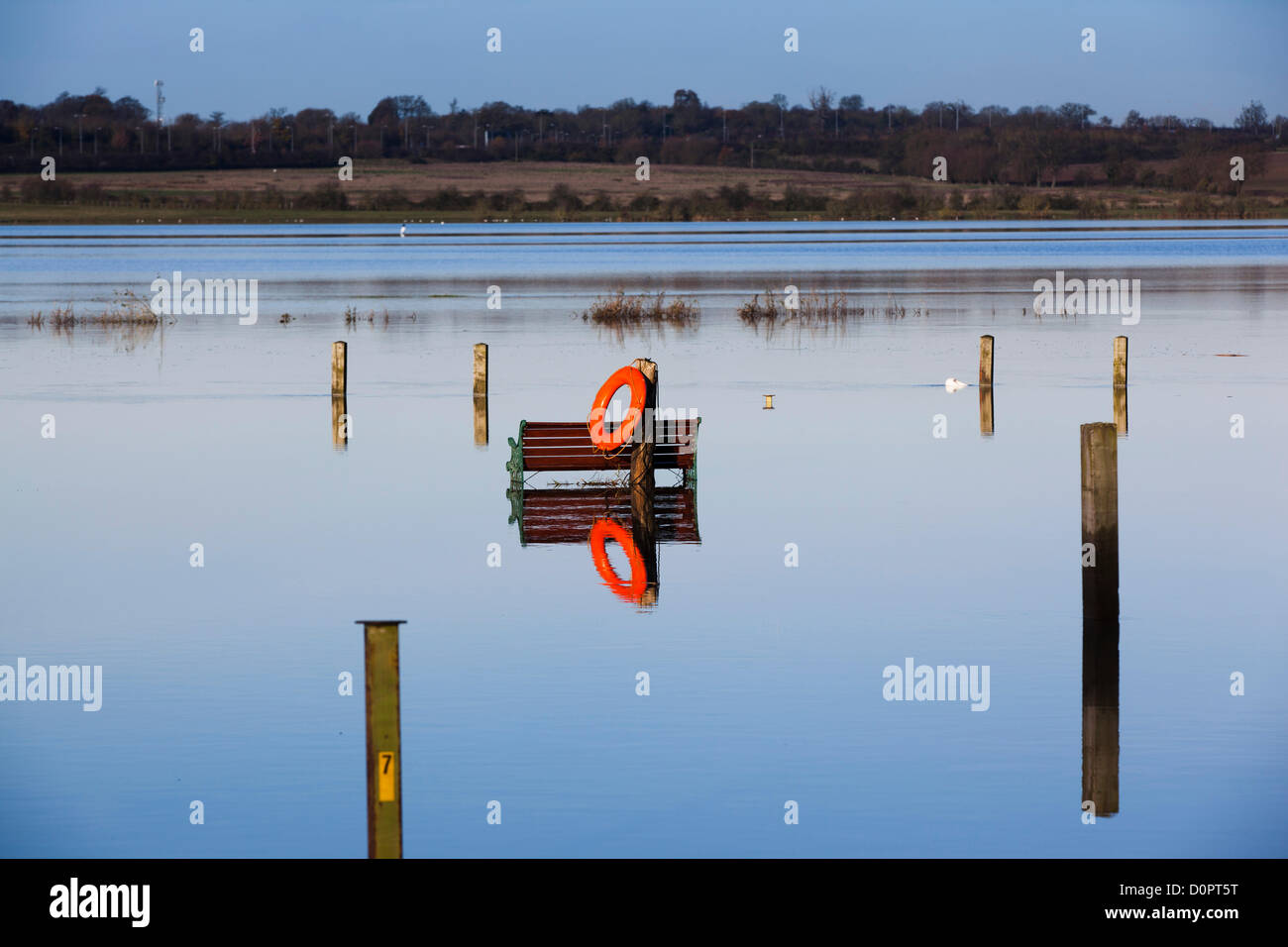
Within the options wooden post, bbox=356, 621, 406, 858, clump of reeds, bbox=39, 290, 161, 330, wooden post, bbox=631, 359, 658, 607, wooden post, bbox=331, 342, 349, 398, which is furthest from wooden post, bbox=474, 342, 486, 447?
clump of reeds, bbox=39, 290, 161, 330

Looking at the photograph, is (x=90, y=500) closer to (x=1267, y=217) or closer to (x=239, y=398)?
(x=239, y=398)

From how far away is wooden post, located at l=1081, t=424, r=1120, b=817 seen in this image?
14.5 m

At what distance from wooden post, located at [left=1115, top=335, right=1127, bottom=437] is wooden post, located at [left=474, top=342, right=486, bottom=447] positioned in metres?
11.6

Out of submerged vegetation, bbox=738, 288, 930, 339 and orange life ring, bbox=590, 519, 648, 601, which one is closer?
orange life ring, bbox=590, 519, 648, 601

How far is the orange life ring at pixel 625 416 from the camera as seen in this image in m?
Result: 24.3

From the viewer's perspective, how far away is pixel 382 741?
10.9m

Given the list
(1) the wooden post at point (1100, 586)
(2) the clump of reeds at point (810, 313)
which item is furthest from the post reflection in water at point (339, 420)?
(2) the clump of reeds at point (810, 313)

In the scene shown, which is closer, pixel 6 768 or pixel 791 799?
pixel 791 799

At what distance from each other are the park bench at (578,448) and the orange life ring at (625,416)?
403 mm

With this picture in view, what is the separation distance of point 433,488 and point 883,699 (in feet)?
41.7

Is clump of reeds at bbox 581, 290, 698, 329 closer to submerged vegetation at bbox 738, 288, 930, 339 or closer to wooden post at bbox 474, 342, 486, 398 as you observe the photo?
submerged vegetation at bbox 738, 288, 930, 339

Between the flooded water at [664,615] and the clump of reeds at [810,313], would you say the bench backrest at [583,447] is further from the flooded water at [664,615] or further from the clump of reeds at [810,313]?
the clump of reeds at [810,313]
